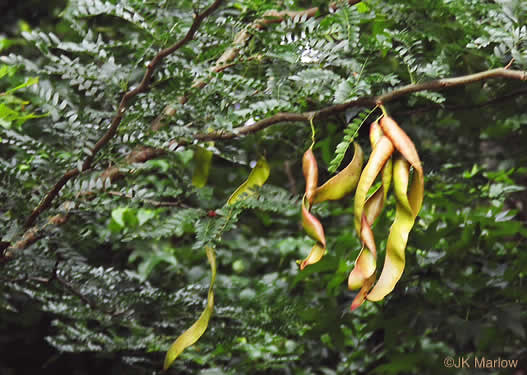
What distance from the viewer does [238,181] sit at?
56.9 inches

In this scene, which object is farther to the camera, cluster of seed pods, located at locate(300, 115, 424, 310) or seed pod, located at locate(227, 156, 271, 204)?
seed pod, located at locate(227, 156, 271, 204)

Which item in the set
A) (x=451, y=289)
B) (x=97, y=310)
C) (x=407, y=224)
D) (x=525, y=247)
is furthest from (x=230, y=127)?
(x=525, y=247)

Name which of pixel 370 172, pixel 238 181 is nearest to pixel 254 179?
pixel 370 172

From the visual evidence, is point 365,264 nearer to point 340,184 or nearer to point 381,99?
point 340,184

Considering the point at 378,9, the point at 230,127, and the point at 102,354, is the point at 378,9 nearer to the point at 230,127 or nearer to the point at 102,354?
the point at 230,127

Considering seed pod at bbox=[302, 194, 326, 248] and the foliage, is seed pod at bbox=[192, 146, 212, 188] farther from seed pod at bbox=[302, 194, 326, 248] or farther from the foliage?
seed pod at bbox=[302, 194, 326, 248]

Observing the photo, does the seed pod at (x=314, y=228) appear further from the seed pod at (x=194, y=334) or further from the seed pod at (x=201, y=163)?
the seed pod at (x=201, y=163)

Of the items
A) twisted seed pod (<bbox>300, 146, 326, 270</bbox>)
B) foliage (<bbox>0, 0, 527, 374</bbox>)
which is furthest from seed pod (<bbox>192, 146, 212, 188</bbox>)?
twisted seed pod (<bbox>300, 146, 326, 270</bbox>)

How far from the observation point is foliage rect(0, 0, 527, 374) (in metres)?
0.65

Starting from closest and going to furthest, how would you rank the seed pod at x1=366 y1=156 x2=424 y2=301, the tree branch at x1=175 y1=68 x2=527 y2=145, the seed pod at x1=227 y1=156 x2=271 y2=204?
the seed pod at x1=366 y1=156 x2=424 y2=301 → the tree branch at x1=175 y1=68 x2=527 y2=145 → the seed pod at x1=227 y1=156 x2=271 y2=204

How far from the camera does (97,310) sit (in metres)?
0.90

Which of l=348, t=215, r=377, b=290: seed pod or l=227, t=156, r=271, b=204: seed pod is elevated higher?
l=227, t=156, r=271, b=204: seed pod

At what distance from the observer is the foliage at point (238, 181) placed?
650 mm

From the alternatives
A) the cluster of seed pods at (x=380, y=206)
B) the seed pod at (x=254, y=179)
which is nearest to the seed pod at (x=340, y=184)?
the cluster of seed pods at (x=380, y=206)
